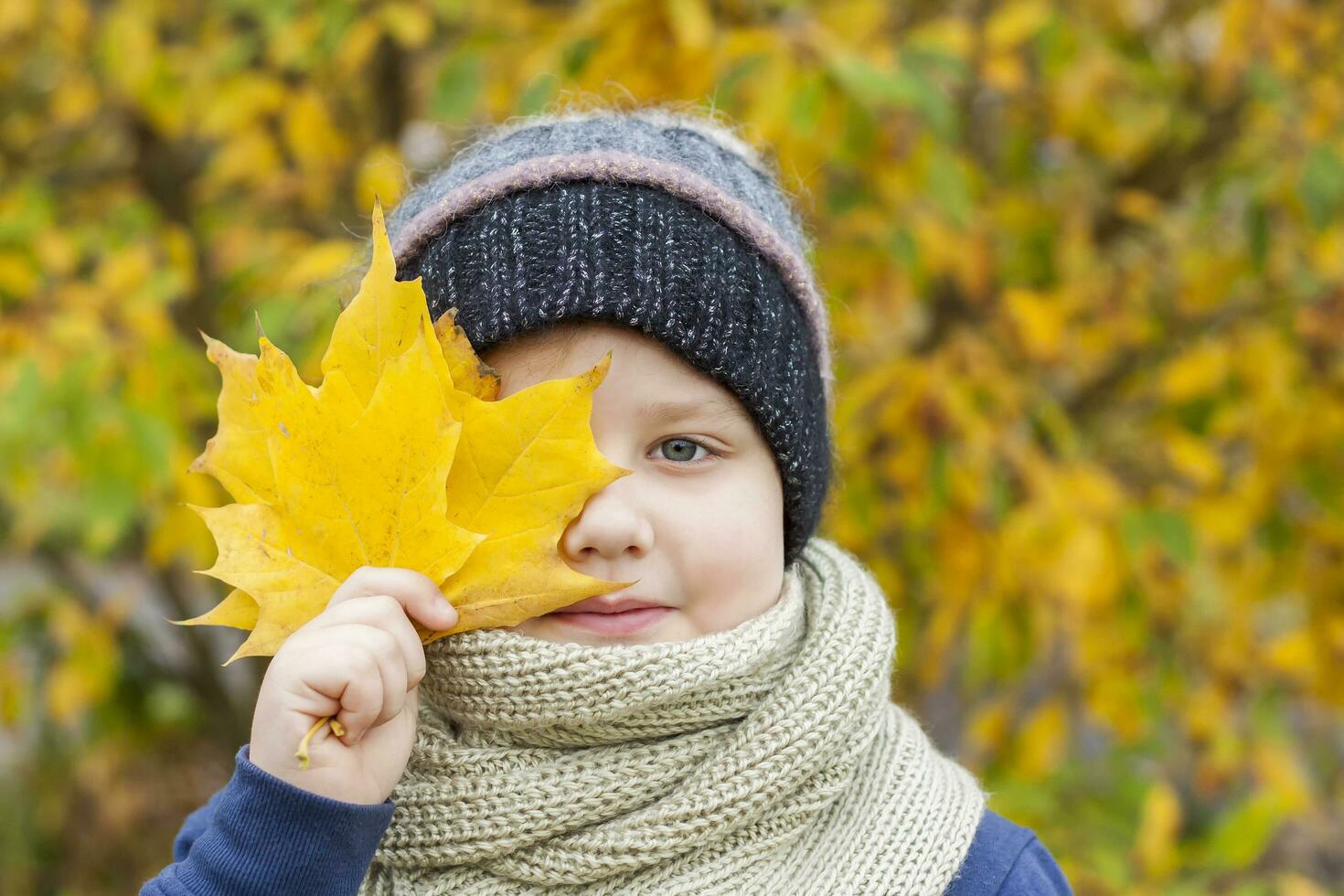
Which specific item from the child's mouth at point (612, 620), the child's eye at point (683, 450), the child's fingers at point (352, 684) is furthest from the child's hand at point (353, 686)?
the child's eye at point (683, 450)

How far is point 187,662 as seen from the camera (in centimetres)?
287

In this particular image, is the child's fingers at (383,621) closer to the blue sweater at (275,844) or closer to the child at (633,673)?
the child at (633,673)

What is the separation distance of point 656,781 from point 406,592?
0.92ft

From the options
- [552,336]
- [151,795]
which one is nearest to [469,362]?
[552,336]

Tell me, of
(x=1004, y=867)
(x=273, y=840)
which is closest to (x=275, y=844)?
(x=273, y=840)

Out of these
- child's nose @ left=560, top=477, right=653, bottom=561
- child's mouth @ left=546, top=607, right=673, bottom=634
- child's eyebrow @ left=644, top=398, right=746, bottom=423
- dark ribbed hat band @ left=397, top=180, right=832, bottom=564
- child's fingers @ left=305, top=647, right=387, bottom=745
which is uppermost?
dark ribbed hat band @ left=397, top=180, right=832, bottom=564

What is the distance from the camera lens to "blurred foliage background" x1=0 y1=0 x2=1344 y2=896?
1718 millimetres

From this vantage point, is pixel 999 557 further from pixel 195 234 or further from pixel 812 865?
pixel 195 234

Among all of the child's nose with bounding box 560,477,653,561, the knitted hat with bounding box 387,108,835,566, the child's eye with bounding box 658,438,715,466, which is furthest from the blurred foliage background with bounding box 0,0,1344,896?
the child's nose with bounding box 560,477,653,561

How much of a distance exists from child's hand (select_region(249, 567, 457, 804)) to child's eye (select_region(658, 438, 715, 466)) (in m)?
0.25

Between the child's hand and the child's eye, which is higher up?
the child's eye

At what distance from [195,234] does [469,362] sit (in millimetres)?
1642

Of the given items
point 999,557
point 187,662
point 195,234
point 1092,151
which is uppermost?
point 1092,151

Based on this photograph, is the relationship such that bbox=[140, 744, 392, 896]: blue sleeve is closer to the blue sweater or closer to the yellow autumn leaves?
the blue sweater
